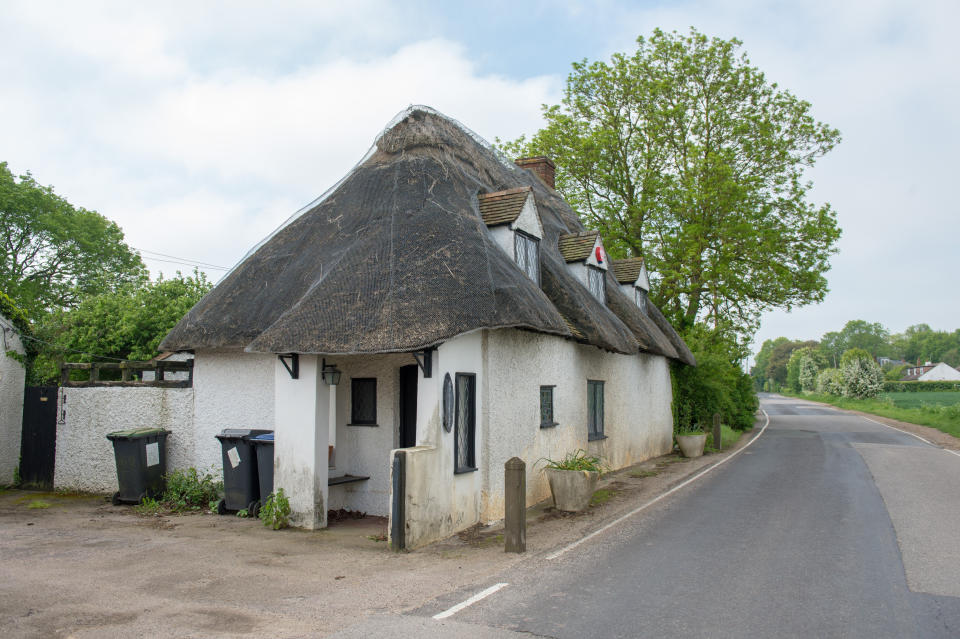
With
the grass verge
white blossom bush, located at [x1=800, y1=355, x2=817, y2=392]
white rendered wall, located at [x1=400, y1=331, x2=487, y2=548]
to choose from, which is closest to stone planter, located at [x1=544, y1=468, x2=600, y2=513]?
white rendered wall, located at [x1=400, y1=331, x2=487, y2=548]

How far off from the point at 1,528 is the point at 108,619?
537cm

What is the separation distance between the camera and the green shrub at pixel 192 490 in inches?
446

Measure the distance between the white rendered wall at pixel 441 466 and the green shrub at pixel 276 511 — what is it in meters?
2.27

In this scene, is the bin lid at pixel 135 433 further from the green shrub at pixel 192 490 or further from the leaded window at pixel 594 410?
the leaded window at pixel 594 410

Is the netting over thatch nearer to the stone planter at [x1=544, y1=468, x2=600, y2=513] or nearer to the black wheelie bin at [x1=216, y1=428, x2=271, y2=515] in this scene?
the black wheelie bin at [x1=216, y1=428, x2=271, y2=515]

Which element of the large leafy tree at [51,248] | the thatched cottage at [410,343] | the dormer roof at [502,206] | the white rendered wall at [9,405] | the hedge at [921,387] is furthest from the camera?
the hedge at [921,387]

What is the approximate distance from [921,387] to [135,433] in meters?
105

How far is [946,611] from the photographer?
19.5 ft

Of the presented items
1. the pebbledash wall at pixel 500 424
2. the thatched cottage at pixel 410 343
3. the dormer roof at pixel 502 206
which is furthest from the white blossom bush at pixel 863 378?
the dormer roof at pixel 502 206

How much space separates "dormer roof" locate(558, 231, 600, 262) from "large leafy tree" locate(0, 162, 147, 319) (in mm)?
28311

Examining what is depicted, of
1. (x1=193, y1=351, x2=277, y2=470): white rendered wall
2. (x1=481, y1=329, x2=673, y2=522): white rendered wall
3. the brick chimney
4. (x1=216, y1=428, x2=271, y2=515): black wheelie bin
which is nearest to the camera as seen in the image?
(x1=481, y1=329, x2=673, y2=522): white rendered wall

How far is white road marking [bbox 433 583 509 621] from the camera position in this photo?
5797 mm

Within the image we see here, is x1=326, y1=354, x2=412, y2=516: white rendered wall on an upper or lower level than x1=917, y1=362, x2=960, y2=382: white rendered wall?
lower

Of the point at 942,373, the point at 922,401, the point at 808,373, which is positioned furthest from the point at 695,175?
the point at 942,373
